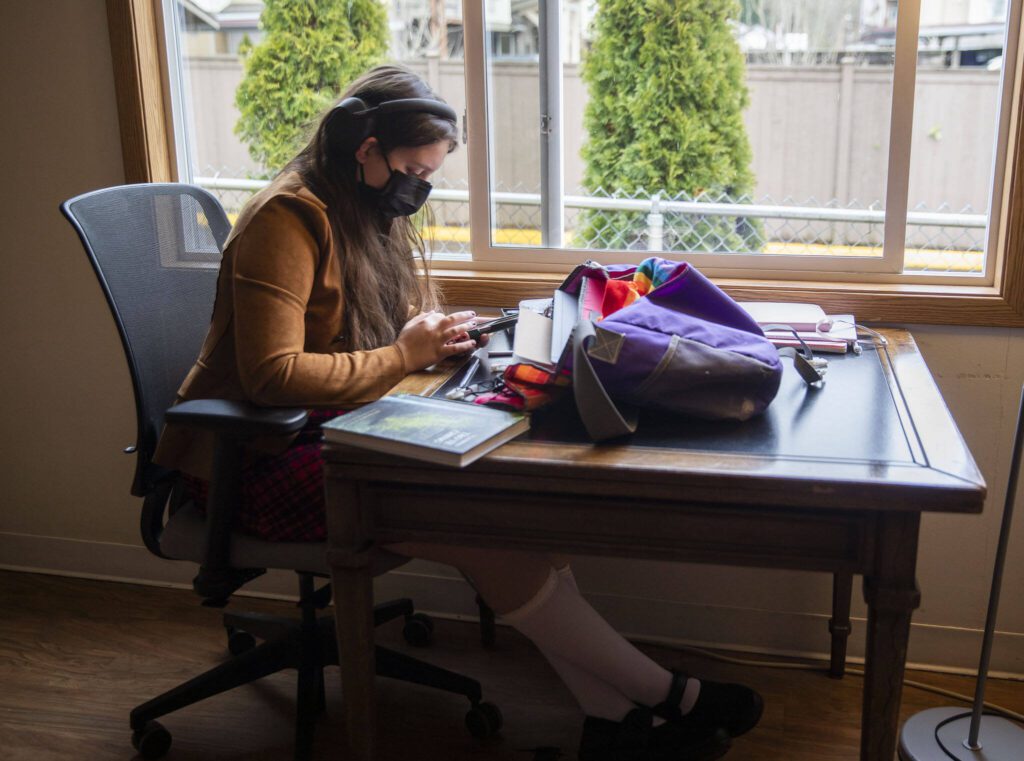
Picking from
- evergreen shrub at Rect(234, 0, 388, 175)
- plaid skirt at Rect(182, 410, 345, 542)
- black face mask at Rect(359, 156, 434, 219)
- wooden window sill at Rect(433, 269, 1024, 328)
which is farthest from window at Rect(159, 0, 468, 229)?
plaid skirt at Rect(182, 410, 345, 542)

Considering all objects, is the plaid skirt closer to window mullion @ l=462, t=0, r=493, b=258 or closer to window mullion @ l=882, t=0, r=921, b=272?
window mullion @ l=462, t=0, r=493, b=258

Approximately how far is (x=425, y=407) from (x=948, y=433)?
0.69 m

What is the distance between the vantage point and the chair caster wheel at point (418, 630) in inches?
88.0

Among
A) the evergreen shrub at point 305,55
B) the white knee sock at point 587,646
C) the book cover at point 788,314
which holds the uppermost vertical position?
the evergreen shrub at point 305,55

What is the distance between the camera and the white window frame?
1.93m

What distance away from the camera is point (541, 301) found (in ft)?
6.35

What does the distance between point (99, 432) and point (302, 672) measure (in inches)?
38.2

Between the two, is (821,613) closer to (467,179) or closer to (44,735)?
(467,179)

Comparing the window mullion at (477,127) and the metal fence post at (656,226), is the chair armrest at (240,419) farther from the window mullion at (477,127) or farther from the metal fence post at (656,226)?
the metal fence post at (656,226)

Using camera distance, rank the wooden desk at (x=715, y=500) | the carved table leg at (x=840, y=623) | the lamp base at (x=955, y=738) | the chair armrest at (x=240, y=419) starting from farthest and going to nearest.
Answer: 1. the carved table leg at (x=840, y=623)
2. the lamp base at (x=955, y=738)
3. the chair armrest at (x=240, y=419)
4. the wooden desk at (x=715, y=500)

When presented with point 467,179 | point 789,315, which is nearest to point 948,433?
point 789,315

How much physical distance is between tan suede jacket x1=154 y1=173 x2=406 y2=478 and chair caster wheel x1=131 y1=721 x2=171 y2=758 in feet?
1.83

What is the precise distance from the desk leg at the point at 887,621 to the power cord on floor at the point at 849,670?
Answer: 806 mm

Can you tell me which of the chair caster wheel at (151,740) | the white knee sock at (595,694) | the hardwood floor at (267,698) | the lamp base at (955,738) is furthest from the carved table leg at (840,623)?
the chair caster wheel at (151,740)
